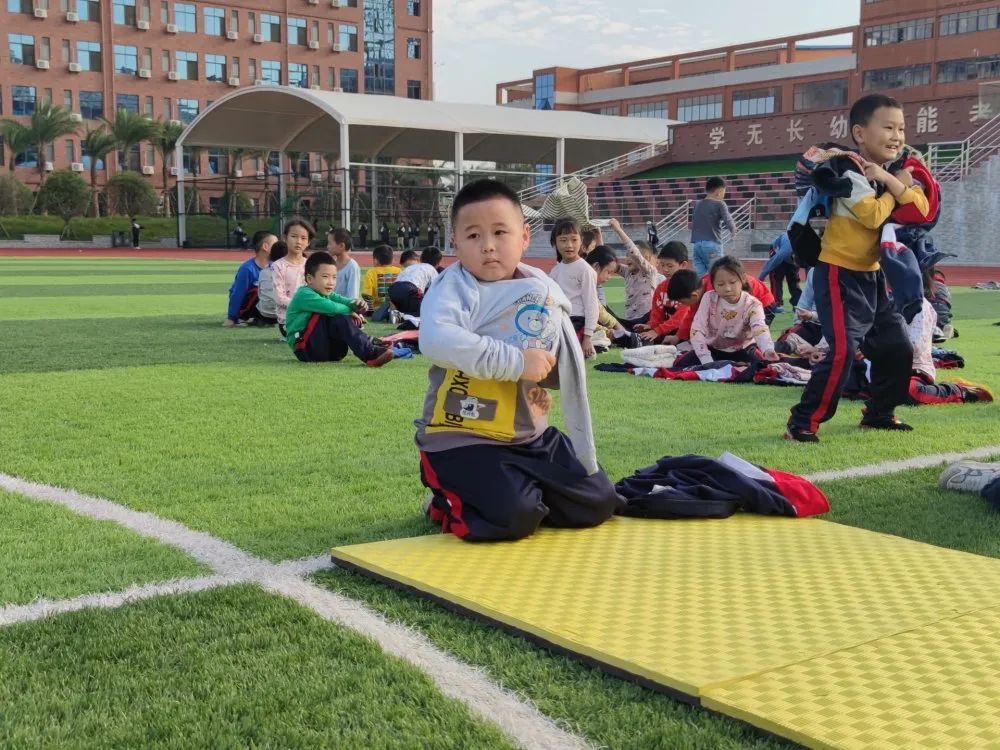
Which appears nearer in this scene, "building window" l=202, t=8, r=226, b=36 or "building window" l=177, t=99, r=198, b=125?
"building window" l=177, t=99, r=198, b=125

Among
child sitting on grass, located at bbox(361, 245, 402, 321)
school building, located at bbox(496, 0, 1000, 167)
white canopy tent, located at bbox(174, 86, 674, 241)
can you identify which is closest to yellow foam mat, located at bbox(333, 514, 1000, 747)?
child sitting on grass, located at bbox(361, 245, 402, 321)

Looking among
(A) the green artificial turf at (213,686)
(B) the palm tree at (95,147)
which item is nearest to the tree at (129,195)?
(B) the palm tree at (95,147)

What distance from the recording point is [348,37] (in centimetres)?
7288

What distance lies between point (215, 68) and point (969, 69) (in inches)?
1712

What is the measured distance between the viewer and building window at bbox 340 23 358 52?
7256 cm

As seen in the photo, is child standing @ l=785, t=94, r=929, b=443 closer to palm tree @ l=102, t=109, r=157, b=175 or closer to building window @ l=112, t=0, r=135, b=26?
palm tree @ l=102, t=109, r=157, b=175

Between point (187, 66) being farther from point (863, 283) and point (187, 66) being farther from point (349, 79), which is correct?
point (863, 283)

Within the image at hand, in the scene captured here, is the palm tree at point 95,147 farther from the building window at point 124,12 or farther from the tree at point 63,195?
the building window at point 124,12

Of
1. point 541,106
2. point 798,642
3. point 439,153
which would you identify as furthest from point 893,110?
point 541,106

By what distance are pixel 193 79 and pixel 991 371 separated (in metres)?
65.8

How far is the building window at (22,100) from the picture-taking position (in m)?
60.8

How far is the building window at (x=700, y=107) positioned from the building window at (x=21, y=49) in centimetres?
4044

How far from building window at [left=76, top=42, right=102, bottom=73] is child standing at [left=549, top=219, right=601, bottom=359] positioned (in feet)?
201

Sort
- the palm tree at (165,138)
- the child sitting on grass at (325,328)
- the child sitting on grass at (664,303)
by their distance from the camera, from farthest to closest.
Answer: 1. the palm tree at (165,138)
2. the child sitting on grass at (664,303)
3. the child sitting on grass at (325,328)
